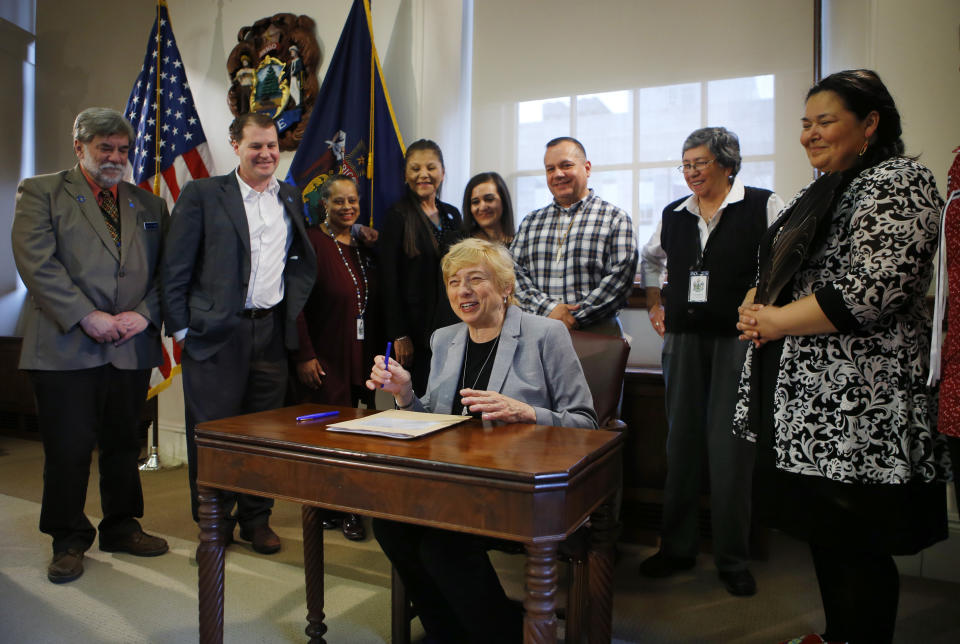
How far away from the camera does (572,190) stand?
2.73m

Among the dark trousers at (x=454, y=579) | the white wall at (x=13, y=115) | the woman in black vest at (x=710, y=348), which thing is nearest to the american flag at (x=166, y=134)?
the white wall at (x=13, y=115)

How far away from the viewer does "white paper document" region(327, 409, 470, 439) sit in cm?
143

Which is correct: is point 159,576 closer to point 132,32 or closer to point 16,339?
point 16,339

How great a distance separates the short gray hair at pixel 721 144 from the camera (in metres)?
2.36

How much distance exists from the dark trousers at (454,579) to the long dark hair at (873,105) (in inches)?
51.2

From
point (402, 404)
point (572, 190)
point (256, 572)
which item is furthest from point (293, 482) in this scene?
point (572, 190)

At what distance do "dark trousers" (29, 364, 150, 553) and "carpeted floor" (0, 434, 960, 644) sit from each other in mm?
167

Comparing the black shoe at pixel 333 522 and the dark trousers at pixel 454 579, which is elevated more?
the dark trousers at pixel 454 579

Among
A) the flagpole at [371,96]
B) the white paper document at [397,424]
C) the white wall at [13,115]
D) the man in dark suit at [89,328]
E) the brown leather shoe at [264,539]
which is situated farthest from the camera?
the white wall at [13,115]

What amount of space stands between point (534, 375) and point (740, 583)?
122cm

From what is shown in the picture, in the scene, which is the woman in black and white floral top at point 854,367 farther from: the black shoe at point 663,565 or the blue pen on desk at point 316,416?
the blue pen on desk at point 316,416

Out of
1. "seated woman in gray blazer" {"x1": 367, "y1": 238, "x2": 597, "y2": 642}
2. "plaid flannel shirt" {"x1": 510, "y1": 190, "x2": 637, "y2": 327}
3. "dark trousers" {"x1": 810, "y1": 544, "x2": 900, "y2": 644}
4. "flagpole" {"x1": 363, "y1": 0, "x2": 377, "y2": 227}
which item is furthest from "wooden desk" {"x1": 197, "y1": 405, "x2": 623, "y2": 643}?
"flagpole" {"x1": 363, "y1": 0, "x2": 377, "y2": 227}

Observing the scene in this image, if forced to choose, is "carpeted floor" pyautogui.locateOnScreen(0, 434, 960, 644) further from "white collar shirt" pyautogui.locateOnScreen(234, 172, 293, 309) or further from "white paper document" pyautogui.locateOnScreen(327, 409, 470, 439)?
"white collar shirt" pyautogui.locateOnScreen(234, 172, 293, 309)

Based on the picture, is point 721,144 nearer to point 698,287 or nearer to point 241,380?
point 698,287
